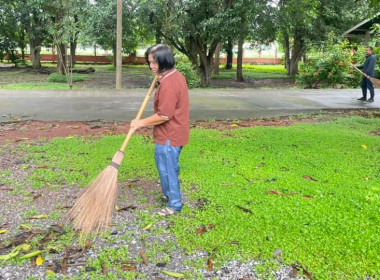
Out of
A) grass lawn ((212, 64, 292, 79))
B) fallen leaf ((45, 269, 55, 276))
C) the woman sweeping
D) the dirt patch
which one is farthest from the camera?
grass lawn ((212, 64, 292, 79))

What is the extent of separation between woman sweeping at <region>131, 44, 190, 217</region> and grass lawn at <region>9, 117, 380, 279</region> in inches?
12.1

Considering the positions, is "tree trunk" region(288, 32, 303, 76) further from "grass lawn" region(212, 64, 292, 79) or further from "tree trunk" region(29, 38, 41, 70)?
"tree trunk" region(29, 38, 41, 70)

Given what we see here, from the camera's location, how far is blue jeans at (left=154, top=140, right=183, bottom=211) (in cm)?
324

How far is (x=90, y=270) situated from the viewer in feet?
8.41

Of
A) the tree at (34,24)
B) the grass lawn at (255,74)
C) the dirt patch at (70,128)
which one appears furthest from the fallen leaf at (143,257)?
the grass lawn at (255,74)

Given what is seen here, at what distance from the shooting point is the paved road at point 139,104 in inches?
312

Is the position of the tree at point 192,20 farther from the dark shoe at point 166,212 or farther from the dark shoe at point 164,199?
the dark shoe at point 166,212

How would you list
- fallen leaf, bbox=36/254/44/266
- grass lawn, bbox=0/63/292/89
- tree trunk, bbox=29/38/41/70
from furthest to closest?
tree trunk, bbox=29/38/41/70
grass lawn, bbox=0/63/292/89
fallen leaf, bbox=36/254/44/266

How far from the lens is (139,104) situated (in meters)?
9.39

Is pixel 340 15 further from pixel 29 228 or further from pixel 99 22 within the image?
pixel 29 228

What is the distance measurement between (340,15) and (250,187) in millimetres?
20202

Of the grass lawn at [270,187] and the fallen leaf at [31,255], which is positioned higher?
the grass lawn at [270,187]

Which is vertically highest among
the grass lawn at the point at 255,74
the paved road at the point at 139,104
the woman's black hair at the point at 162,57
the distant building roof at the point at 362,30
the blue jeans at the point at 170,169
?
the distant building roof at the point at 362,30

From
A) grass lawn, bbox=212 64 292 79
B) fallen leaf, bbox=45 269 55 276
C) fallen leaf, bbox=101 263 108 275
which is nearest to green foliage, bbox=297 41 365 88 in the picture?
grass lawn, bbox=212 64 292 79
